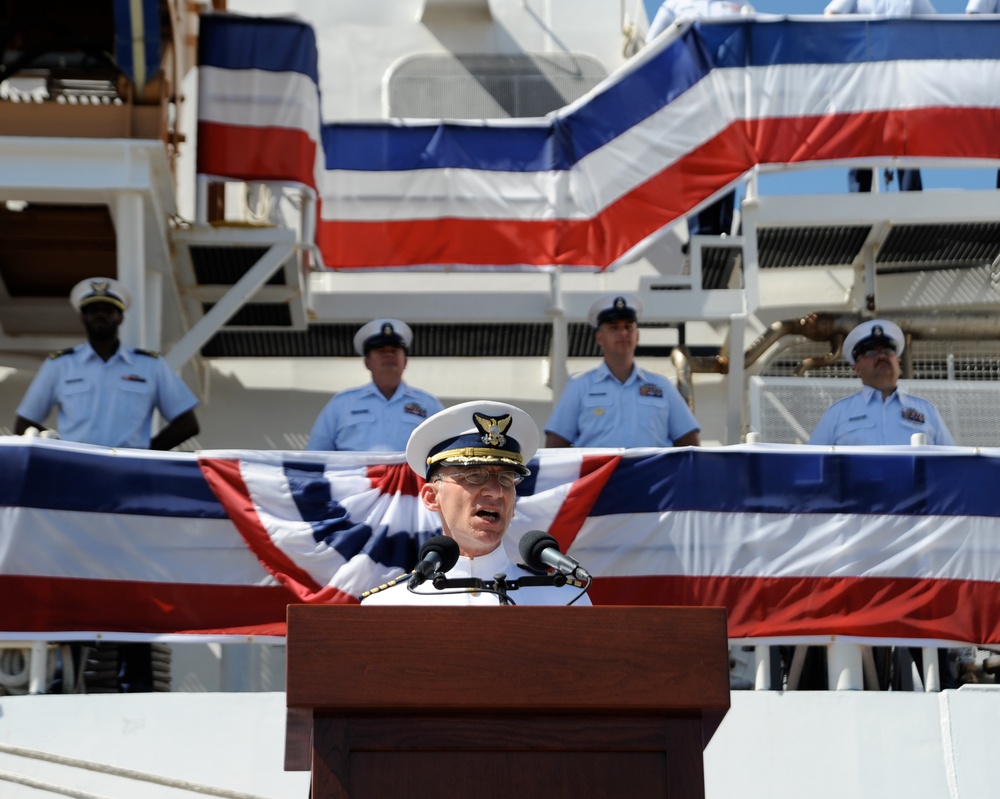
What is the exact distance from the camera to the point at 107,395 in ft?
22.7

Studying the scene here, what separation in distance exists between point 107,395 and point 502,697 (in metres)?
4.30

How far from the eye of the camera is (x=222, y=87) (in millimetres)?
8719

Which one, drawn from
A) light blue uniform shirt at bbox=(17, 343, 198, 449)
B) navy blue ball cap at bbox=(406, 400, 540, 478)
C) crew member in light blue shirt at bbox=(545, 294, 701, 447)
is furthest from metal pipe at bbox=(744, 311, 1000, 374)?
navy blue ball cap at bbox=(406, 400, 540, 478)

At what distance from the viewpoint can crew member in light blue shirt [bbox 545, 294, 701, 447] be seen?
7016mm

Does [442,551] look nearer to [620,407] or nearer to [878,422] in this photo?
[620,407]

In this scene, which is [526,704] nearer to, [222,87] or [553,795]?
[553,795]

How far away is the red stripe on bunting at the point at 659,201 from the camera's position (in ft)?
28.8

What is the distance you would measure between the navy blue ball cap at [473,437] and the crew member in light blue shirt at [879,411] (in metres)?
2.83

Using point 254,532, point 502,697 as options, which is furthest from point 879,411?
point 502,697

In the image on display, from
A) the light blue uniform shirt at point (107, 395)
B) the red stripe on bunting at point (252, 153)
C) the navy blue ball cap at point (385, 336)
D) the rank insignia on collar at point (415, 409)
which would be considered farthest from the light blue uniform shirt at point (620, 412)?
the red stripe on bunting at point (252, 153)

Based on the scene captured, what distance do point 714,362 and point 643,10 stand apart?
2819 mm

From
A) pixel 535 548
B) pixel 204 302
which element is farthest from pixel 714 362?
pixel 535 548

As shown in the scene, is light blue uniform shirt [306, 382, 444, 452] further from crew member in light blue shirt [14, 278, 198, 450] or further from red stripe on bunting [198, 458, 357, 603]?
red stripe on bunting [198, 458, 357, 603]

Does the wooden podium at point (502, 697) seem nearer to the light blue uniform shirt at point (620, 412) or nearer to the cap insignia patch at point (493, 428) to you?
the cap insignia patch at point (493, 428)
